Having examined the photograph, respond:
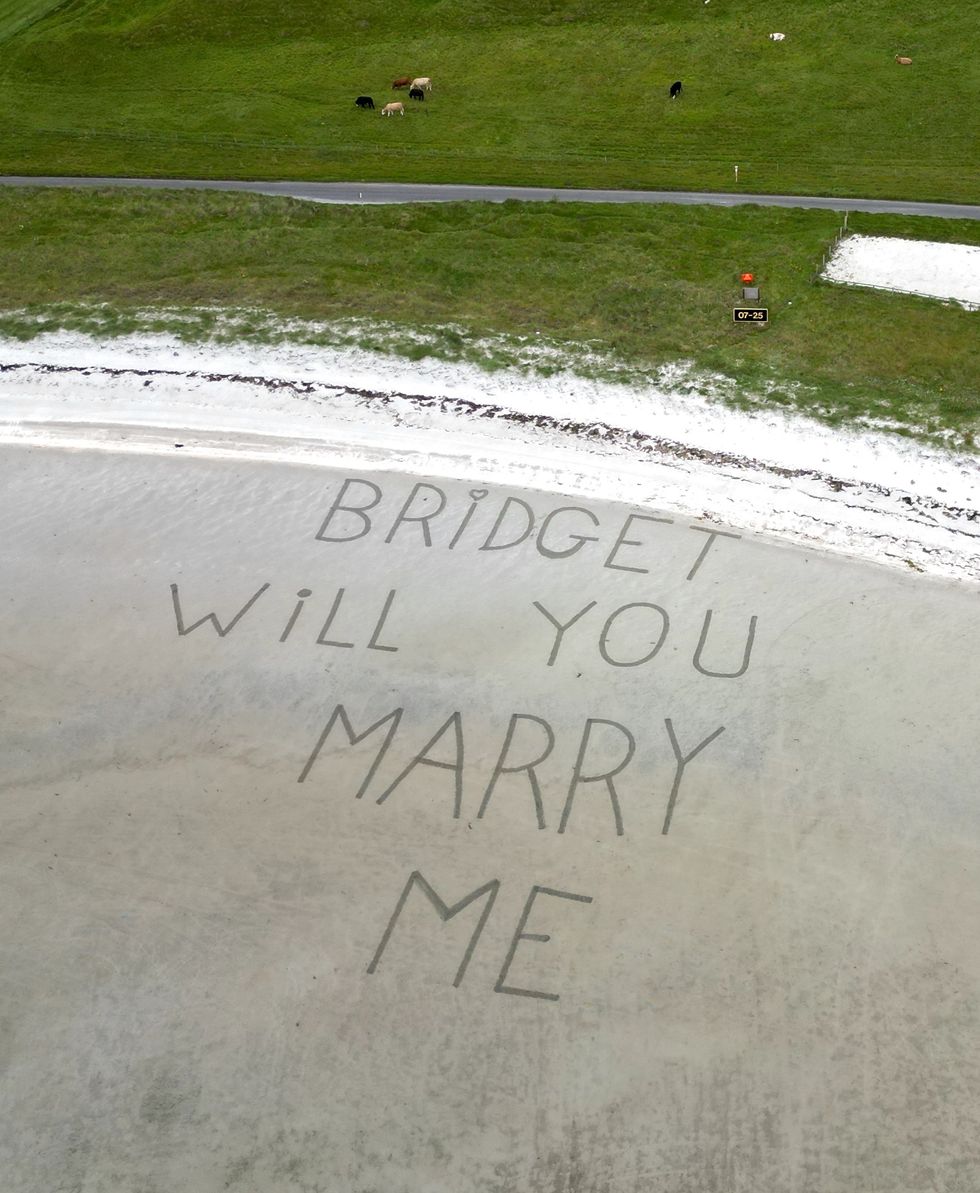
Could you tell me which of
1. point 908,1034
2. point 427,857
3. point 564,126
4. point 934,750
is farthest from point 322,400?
point 564,126

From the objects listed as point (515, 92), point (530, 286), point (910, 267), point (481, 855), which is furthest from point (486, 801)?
point (515, 92)

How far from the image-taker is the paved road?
40062mm

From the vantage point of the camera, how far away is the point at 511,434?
26.5 m

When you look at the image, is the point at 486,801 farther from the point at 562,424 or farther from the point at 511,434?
the point at 562,424

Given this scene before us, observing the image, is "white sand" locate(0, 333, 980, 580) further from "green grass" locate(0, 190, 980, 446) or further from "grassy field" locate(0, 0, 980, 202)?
"grassy field" locate(0, 0, 980, 202)

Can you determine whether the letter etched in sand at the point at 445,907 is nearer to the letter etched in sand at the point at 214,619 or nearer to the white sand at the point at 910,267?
the letter etched in sand at the point at 214,619

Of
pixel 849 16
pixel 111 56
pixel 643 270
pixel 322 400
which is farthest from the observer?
pixel 111 56

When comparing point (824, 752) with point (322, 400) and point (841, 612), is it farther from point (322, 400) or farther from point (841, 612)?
point (322, 400)

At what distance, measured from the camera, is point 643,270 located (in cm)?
3294

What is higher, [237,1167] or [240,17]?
[240,17]

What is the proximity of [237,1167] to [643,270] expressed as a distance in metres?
27.4

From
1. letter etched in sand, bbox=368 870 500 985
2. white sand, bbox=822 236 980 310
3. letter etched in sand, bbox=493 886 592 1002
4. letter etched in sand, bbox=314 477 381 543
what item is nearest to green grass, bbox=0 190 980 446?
white sand, bbox=822 236 980 310

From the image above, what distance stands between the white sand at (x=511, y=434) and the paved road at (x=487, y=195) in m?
16.2

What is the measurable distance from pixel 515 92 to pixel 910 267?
2931cm
